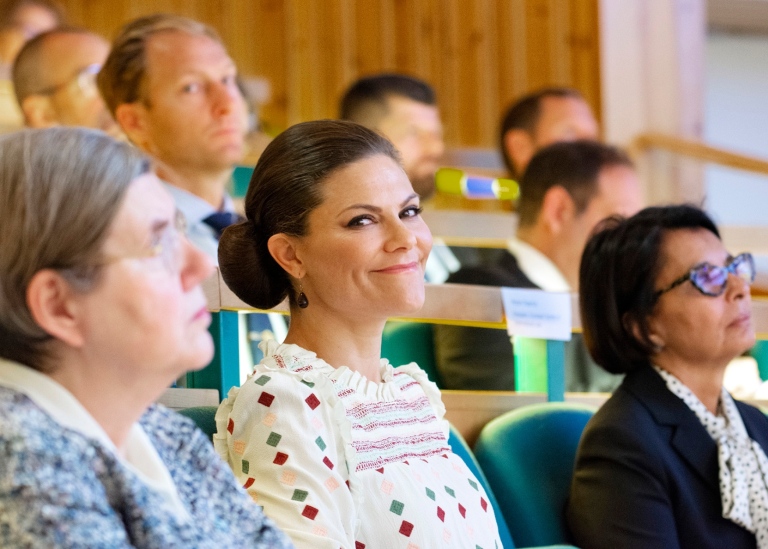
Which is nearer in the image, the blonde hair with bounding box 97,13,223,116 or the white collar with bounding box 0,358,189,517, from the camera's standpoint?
the white collar with bounding box 0,358,189,517

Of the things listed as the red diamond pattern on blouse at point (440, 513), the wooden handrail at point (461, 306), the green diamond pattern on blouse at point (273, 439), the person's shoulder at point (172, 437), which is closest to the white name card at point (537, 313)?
the wooden handrail at point (461, 306)

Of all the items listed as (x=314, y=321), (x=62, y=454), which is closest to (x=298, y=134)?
(x=314, y=321)

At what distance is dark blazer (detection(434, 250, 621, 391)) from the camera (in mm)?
2404

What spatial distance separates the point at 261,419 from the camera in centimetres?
138

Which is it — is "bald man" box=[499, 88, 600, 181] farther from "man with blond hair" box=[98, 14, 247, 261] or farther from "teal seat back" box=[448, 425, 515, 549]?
"teal seat back" box=[448, 425, 515, 549]

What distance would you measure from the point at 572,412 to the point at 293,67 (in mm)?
3624

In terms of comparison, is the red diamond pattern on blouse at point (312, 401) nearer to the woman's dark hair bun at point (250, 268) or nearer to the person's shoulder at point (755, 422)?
the woman's dark hair bun at point (250, 268)

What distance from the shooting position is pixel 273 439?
1.35 meters

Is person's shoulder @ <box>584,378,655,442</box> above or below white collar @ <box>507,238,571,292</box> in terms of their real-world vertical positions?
above

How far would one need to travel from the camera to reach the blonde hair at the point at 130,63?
262cm

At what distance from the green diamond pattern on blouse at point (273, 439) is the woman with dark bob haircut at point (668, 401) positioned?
2.26ft

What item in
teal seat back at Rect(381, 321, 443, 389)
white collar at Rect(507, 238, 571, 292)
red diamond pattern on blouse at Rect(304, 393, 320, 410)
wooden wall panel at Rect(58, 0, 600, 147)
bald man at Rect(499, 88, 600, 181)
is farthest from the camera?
wooden wall panel at Rect(58, 0, 600, 147)

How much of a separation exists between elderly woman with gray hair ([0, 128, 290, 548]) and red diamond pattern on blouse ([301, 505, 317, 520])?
8.2 inches

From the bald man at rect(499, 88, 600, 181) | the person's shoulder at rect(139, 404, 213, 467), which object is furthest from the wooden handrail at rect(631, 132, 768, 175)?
the person's shoulder at rect(139, 404, 213, 467)
